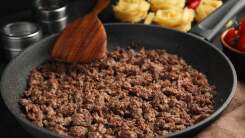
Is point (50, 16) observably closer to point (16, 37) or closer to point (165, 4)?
point (16, 37)

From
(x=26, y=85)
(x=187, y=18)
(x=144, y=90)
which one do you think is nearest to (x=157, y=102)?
(x=144, y=90)

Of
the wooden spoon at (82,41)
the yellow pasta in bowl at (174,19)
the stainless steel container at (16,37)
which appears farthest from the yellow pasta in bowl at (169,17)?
the stainless steel container at (16,37)

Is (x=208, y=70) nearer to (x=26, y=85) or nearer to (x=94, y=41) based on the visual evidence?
(x=94, y=41)

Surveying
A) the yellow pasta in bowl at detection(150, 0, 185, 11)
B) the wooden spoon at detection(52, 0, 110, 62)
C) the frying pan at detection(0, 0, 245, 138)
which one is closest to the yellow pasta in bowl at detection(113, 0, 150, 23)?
the yellow pasta in bowl at detection(150, 0, 185, 11)

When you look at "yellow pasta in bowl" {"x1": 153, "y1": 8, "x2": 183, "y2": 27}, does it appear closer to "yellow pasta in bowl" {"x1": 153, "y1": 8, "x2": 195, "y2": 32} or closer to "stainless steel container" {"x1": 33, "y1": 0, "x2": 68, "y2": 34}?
"yellow pasta in bowl" {"x1": 153, "y1": 8, "x2": 195, "y2": 32}

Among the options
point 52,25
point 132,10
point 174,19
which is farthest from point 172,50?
point 52,25

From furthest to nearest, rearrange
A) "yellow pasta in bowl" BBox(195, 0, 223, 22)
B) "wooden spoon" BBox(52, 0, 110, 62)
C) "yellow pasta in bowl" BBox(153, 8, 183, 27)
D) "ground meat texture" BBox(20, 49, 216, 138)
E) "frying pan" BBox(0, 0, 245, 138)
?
"yellow pasta in bowl" BBox(195, 0, 223, 22) < "yellow pasta in bowl" BBox(153, 8, 183, 27) < "wooden spoon" BBox(52, 0, 110, 62) < "frying pan" BBox(0, 0, 245, 138) < "ground meat texture" BBox(20, 49, 216, 138)
